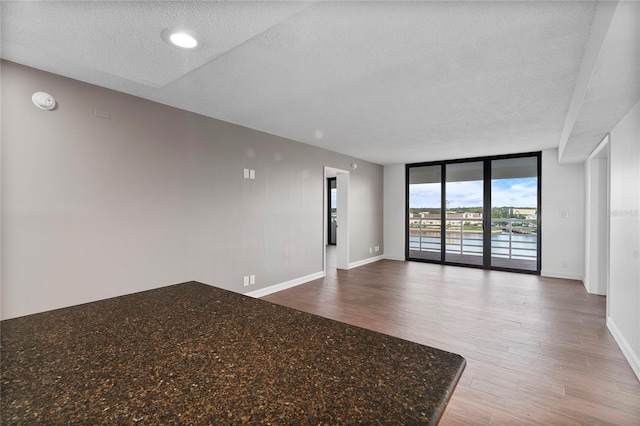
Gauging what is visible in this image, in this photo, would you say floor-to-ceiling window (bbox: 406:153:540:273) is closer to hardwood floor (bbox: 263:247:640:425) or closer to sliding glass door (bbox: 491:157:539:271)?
sliding glass door (bbox: 491:157:539:271)

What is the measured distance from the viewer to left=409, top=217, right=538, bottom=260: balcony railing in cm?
592

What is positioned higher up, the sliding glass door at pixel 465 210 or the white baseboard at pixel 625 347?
the sliding glass door at pixel 465 210

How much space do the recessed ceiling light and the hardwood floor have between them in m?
2.78

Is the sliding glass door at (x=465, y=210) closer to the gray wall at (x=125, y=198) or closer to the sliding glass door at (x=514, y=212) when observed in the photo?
the sliding glass door at (x=514, y=212)

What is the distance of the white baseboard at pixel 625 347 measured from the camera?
2.34 metres

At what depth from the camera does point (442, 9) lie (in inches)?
66.3

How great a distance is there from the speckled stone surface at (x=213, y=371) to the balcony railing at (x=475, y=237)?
6.33 m

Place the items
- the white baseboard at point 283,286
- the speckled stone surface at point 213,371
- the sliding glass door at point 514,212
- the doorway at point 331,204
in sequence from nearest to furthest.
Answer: the speckled stone surface at point 213,371 < the white baseboard at point 283,286 < the sliding glass door at point 514,212 < the doorway at point 331,204

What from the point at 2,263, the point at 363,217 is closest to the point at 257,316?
the point at 2,263

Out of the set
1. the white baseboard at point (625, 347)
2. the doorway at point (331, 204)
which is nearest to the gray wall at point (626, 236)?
the white baseboard at point (625, 347)

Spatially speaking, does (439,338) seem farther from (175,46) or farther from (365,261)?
(365,261)

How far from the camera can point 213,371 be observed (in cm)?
69

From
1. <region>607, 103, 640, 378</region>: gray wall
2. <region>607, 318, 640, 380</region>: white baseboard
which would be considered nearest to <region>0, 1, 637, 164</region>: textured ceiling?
<region>607, 103, 640, 378</region>: gray wall

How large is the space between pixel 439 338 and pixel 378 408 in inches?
108
